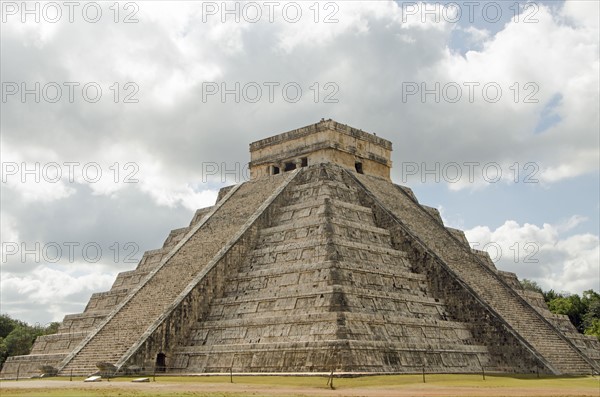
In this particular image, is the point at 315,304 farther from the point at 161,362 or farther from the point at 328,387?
the point at 161,362

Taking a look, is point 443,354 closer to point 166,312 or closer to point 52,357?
point 166,312

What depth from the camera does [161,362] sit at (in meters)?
21.0

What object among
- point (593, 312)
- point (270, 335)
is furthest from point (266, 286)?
point (593, 312)

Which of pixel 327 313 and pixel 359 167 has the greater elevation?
pixel 359 167

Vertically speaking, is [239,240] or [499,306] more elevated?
[239,240]

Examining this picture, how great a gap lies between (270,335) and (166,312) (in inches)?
151

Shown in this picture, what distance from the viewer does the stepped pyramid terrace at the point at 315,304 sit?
19.4 meters

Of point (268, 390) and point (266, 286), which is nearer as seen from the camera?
point (268, 390)

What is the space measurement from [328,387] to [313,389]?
516 millimetres

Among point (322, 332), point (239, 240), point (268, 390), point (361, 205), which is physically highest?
point (361, 205)

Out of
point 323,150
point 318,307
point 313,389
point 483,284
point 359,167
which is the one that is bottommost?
point 313,389

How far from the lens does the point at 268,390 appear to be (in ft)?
48.0

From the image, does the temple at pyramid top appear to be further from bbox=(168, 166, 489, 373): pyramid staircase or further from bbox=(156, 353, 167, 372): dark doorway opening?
bbox=(156, 353, 167, 372): dark doorway opening

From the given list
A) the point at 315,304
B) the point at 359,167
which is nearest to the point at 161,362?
the point at 315,304
